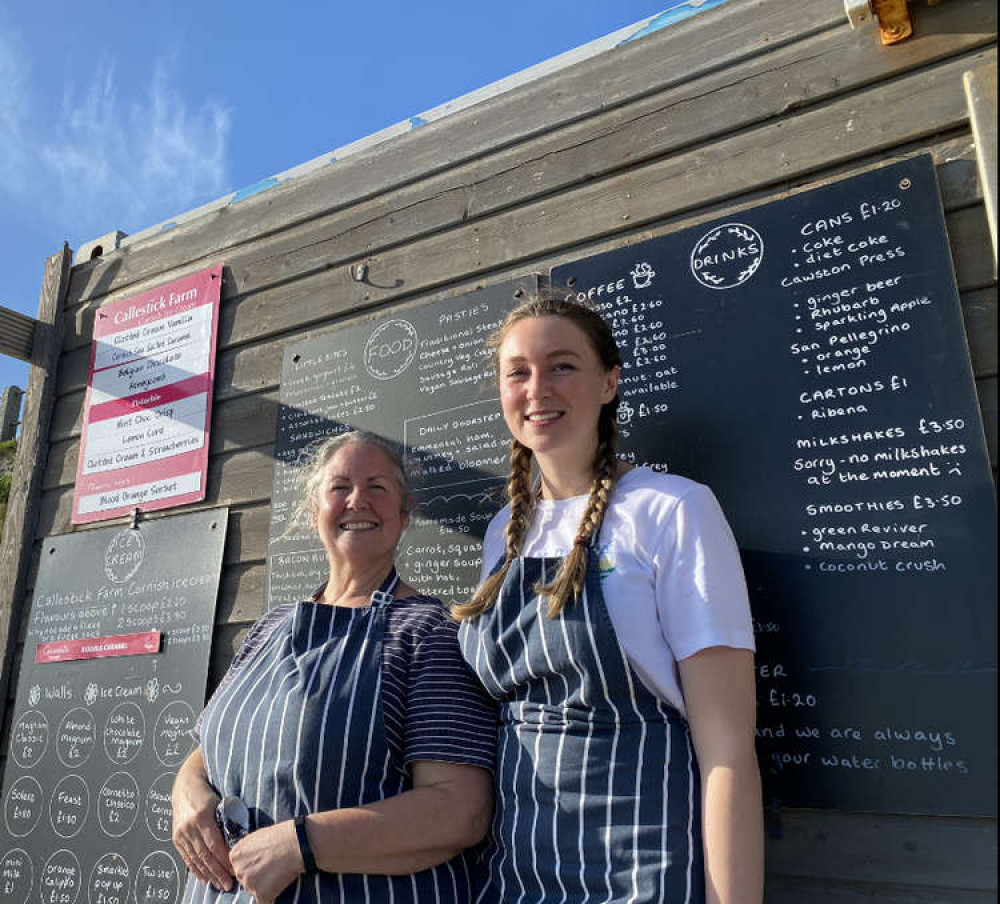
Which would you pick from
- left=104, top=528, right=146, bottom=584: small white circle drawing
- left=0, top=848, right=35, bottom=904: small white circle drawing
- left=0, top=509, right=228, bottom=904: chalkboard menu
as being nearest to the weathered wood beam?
left=0, top=509, right=228, bottom=904: chalkboard menu

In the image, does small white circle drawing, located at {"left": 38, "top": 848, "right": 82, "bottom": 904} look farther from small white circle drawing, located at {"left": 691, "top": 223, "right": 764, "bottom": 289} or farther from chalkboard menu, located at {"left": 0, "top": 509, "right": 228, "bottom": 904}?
small white circle drawing, located at {"left": 691, "top": 223, "right": 764, "bottom": 289}

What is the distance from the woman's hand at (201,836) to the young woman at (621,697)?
20.5 inches

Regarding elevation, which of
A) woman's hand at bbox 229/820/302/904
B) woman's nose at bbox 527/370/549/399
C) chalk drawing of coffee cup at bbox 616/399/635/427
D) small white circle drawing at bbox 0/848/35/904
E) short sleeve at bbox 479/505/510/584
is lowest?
small white circle drawing at bbox 0/848/35/904

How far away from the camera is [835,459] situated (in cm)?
183

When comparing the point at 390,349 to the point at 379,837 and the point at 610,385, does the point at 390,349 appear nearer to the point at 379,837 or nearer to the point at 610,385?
the point at 610,385

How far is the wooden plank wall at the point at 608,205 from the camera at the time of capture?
1736 mm

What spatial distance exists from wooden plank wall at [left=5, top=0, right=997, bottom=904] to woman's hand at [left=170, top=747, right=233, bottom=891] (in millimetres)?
1052

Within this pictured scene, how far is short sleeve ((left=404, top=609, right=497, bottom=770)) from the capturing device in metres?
1.60

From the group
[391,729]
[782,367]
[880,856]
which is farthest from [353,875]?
[782,367]

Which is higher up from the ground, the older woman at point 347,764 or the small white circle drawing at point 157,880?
the older woman at point 347,764

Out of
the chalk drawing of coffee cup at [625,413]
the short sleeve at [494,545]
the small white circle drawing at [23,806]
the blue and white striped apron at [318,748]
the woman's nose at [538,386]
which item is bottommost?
the small white circle drawing at [23,806]

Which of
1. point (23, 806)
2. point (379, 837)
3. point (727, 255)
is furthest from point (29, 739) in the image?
point (727, 255)

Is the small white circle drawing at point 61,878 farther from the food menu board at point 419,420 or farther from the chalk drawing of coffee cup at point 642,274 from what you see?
the chalk drawing of coffee cup at point 642,274

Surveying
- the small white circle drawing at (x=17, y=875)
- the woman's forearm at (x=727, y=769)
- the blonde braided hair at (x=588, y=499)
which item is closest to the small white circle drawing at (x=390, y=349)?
the blonde braided hair at (x=588, y=499)
